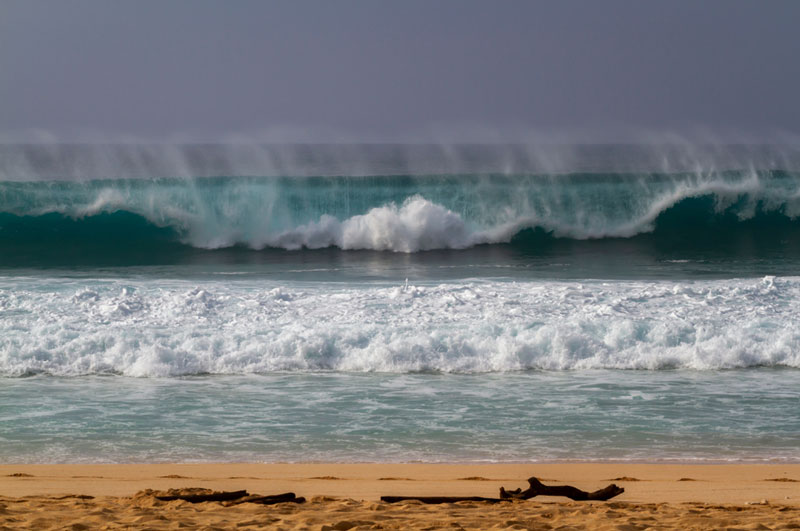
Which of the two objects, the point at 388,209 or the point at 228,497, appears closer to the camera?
the point at 228,497

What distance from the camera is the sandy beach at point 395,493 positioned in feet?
13.5

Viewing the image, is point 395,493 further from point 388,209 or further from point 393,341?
point 388,209

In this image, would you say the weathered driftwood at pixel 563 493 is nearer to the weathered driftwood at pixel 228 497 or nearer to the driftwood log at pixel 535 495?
the driftwood log at pixel 535 495

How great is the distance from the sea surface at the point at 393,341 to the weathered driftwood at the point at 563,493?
3.92 feet

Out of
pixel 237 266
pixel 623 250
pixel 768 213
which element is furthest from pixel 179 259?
pixel 768 213

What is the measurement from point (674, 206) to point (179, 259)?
1231 centimetres

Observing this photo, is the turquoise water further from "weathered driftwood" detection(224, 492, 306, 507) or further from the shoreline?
"weathered driftwood" detection(224, 492, 306, 507)

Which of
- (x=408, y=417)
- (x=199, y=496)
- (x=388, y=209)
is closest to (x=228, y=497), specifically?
(x=199, y=496)

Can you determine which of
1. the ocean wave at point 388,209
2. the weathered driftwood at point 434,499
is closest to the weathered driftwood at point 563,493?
the weathered driftwood at point 434,499

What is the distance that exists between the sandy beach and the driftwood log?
0.21 feet

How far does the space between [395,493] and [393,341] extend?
Result: 14.4 feet

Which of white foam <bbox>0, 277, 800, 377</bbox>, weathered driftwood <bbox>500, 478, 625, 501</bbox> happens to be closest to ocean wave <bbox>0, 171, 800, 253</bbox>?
white foam <bbox>0, 277, 800, 377</bbox>

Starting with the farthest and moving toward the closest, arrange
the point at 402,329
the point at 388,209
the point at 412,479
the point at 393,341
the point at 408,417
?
1. the point at 388,209
2. the point at 402,329
3. the point at 393,341
4. the point at 408,417
5. the point at 412,479

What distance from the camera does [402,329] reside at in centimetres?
994
